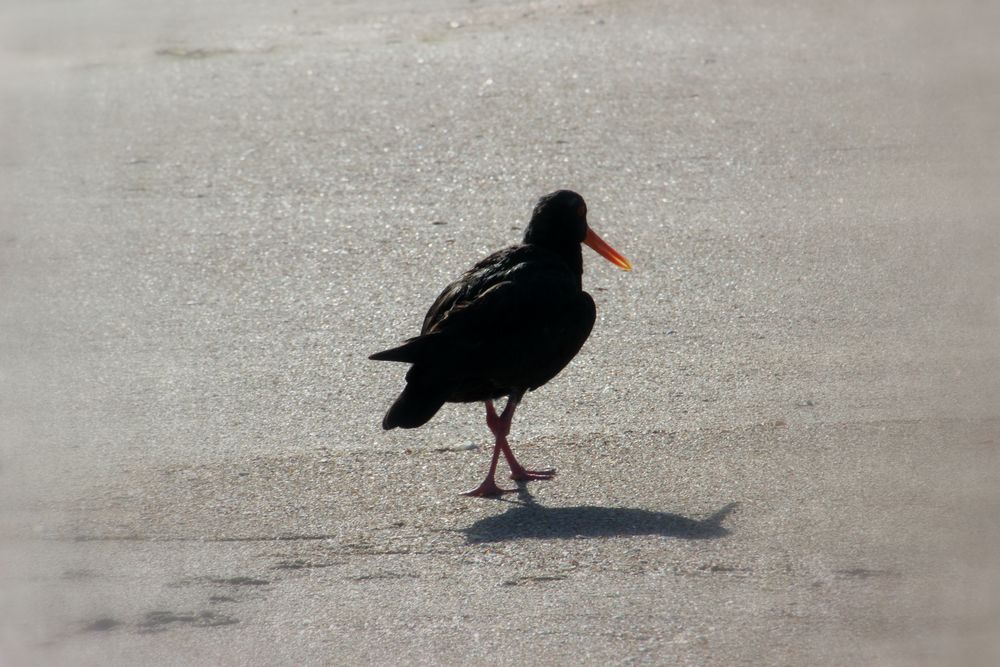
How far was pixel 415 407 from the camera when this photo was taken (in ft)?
13.8

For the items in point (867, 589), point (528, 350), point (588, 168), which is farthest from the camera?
point (588, 168)

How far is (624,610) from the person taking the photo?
327cm

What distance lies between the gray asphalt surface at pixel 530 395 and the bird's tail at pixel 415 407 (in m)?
0.26

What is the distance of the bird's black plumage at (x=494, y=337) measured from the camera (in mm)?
4238

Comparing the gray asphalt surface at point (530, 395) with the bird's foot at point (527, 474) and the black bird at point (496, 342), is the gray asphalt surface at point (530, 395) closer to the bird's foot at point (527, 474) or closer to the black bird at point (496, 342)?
the bird's foot at point (527, 474)

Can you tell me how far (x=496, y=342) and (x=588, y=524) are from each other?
2.63ft

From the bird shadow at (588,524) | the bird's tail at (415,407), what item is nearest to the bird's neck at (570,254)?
the bird's tail at (415,407)

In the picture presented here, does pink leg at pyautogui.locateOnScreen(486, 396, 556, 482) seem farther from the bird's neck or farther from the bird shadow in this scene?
the bird's neck

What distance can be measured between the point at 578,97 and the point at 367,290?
9.59 feet

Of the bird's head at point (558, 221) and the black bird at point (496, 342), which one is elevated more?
the bird's head at point (558, 221)

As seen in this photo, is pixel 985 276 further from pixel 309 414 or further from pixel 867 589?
pixel 309 414

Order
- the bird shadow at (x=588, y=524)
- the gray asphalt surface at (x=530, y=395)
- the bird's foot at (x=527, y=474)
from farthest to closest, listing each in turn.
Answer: the bird's foot at (x=527, y=474) → the bird shadow at (x=588, y=524) → the gray asphalt surface at (x=530, y=395)

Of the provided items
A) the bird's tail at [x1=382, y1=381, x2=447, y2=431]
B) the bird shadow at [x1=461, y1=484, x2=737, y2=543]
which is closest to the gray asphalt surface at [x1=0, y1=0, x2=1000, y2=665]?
the bird shadow at [x1=461, y1=484, x2=737, y2=543]

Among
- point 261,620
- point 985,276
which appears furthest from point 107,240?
point 985,276
